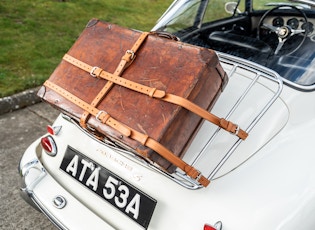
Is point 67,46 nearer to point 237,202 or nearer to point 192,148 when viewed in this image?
point 192,148

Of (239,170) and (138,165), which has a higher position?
Answer: (239,170)

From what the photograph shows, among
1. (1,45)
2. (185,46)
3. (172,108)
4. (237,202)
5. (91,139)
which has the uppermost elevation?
(185,46)

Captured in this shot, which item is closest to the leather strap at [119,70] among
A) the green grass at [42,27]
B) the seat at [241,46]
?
the seat at [241,46]

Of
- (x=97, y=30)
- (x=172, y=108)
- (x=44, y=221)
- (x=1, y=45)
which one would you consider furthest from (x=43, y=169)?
(x=1, y=45)

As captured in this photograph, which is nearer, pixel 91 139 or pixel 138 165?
pixel 138 165

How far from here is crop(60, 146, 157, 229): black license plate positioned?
1935mm

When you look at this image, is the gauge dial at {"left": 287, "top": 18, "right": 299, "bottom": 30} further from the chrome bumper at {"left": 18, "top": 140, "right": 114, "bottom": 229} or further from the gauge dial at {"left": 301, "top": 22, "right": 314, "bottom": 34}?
the chrome bumper at {"left": 18, "top": 140, "right": 114, "bottom": 229}

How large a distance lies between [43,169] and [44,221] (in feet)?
2.13

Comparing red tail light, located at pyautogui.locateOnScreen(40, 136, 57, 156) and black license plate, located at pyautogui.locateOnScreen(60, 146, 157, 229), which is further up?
black license plate, located at pyautogui.locateOnScreen(60, 146, 157, 229)

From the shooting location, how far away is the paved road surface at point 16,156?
9.12 ft

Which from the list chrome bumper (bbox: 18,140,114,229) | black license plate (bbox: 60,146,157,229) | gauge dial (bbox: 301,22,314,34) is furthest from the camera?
gauge dial (bbox: 301,22,314,34)

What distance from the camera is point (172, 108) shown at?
166 cm

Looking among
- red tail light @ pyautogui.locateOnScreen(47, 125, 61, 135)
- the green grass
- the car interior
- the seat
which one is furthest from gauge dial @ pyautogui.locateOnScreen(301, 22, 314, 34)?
the green grass

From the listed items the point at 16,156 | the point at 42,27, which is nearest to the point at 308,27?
the point at 16,156
